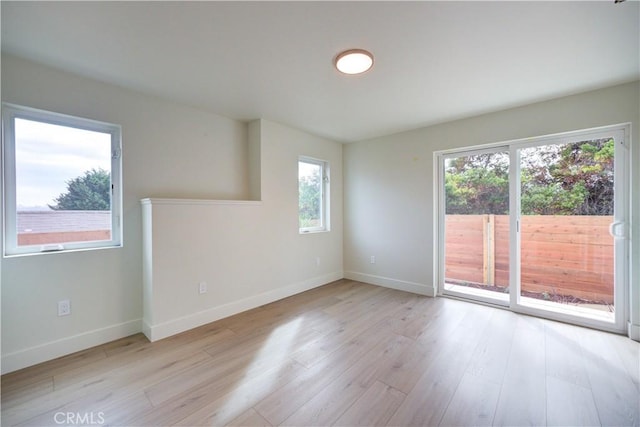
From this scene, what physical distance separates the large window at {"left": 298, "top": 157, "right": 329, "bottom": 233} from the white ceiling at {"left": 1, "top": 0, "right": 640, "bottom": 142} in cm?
143

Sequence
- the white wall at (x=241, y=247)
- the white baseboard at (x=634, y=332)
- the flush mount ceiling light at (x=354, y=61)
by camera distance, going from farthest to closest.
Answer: the white wall at (x=241, y=247), the white baseboard at (x=634, y=332), the flush mount ceiling light at (x=354, y=61)

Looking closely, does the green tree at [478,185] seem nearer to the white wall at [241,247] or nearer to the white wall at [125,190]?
the white wall at [241,247]

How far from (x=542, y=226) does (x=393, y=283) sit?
2.01 metres

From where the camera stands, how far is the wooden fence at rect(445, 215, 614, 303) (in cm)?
271

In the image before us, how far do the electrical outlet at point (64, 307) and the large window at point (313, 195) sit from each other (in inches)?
103

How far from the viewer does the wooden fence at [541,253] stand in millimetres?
2705

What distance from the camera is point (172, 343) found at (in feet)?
7.91

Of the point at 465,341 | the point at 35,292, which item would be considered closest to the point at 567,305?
the point at 465,341

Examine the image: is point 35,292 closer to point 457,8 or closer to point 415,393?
point 415,393

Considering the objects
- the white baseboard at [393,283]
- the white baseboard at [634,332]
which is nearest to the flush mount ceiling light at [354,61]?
the white baseboard at [393,283]

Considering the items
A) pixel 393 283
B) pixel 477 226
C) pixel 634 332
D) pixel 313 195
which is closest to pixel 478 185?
pixel 477 226

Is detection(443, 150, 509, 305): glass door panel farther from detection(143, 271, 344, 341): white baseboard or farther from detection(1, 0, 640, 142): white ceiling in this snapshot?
detection(143, 271, 344, 341): white baseboard

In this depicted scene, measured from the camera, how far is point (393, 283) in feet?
13.4

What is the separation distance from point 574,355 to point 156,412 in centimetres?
318
